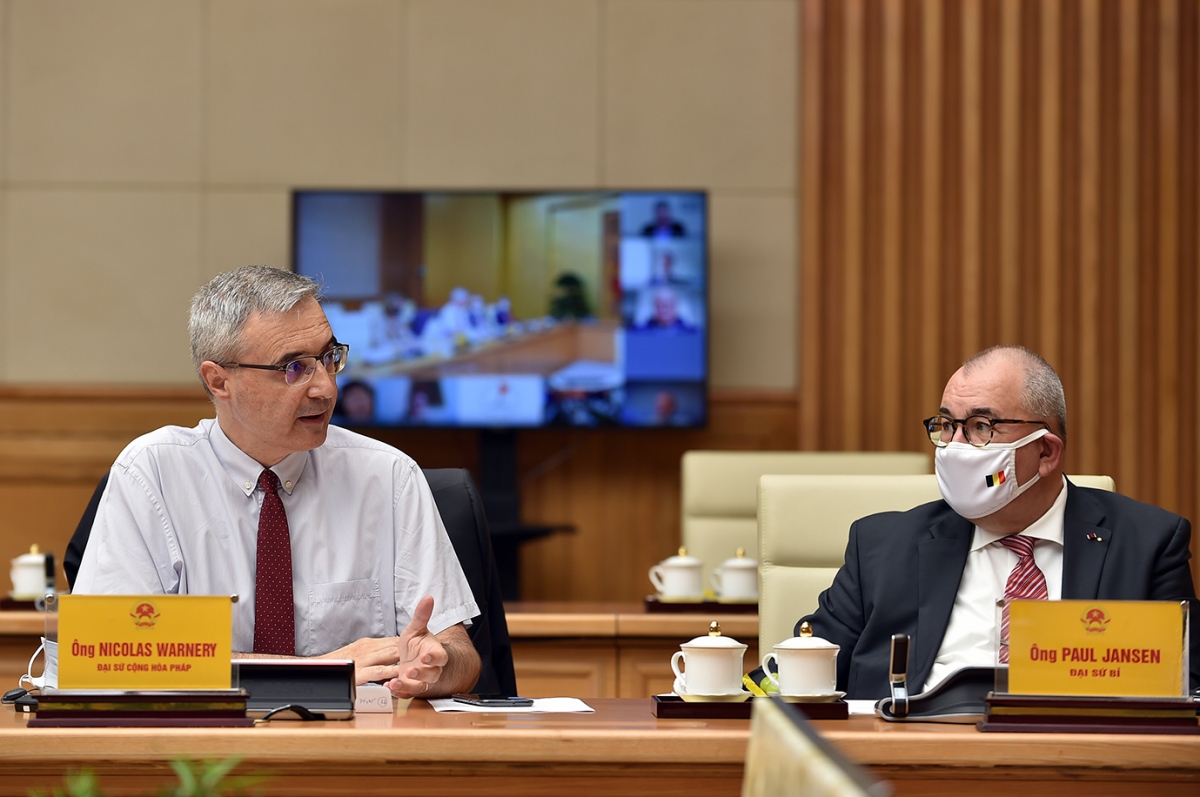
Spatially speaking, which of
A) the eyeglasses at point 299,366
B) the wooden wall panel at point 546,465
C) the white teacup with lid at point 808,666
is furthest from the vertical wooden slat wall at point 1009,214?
the white teacup with lid at point 808,666

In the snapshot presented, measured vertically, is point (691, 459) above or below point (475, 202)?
below

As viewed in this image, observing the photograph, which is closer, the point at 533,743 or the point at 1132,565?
the point at 533,743

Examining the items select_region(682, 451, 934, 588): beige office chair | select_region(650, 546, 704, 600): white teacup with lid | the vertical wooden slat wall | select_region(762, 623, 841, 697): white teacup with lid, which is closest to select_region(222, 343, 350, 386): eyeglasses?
select_region(762, 623, 841, 697): white teacup with lid

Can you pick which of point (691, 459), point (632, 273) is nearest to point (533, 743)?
point (691, 459)

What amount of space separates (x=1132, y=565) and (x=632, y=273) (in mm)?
2913

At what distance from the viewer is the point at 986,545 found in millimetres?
2326

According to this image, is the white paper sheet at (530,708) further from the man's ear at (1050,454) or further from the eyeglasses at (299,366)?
the man's ear at (1050,454)

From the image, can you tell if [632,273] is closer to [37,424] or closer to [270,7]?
[270,7]

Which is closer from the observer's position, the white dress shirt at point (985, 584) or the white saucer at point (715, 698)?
the white saucer at point (715, 698)

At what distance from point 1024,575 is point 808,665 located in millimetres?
720

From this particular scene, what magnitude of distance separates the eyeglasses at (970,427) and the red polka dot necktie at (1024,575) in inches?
7.4

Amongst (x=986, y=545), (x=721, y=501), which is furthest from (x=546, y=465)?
(x=986, y=545)

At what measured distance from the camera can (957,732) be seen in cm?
158

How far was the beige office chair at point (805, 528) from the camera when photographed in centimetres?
259
